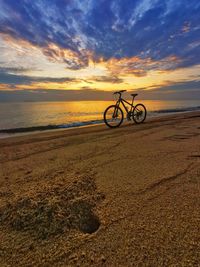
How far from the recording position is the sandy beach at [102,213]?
4.43 feet

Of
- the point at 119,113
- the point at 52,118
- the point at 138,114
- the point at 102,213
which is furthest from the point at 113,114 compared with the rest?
the point at 52,118

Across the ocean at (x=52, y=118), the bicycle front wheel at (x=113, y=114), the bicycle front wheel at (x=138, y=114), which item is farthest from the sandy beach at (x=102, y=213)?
the ocean at (x=52, y=118)

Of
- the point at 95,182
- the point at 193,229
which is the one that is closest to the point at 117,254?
the point at 193,229

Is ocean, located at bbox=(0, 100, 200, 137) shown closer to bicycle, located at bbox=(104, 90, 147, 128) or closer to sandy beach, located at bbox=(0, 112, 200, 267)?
bicycle, located at bbox=(104, 90, 147, 128)

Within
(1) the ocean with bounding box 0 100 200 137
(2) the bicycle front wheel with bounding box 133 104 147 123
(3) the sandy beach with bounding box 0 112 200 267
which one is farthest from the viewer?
(1) the ocean with bounding box 0 100 200 137

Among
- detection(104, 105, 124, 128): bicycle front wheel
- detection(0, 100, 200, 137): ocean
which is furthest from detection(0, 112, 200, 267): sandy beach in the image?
detection(0, 100, 200, 137): ocean

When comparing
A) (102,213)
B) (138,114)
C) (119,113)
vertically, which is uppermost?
(119,113)

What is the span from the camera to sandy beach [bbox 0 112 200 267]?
1.35 metres

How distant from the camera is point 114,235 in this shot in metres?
1.53

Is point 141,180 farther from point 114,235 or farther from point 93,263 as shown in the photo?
point 93,263

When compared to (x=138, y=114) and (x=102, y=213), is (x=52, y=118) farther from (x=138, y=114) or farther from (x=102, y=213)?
(x=102, y=213)

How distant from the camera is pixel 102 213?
1.84 meters

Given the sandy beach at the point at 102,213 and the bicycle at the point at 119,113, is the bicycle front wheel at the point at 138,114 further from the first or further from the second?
the sandy beach at the point at 102,213

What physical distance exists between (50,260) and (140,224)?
0.83m
